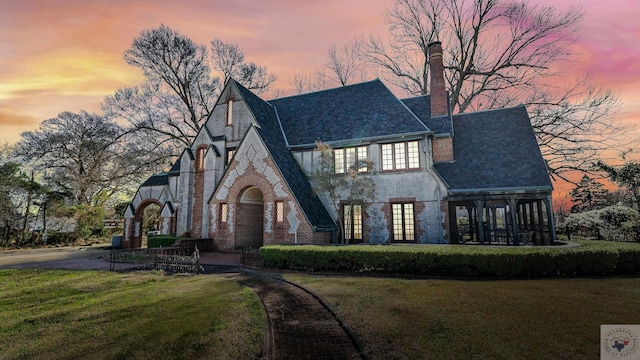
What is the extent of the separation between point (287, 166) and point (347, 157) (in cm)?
432

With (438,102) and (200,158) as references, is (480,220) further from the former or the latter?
(200,158)

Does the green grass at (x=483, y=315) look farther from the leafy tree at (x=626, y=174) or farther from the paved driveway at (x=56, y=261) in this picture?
the leafy tree at (x=626, y=174)

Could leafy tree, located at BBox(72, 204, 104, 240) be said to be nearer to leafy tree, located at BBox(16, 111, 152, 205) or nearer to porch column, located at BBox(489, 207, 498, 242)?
leafy tree, located at BBox(16, 111, 152, 205)

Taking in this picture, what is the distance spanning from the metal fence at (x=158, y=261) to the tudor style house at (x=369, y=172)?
4394 mm

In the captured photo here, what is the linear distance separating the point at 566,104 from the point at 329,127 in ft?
64.7

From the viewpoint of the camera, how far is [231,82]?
23.2 metres

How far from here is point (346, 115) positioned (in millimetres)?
22469

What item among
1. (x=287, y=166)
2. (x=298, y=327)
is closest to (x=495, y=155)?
(x=287, y=166)

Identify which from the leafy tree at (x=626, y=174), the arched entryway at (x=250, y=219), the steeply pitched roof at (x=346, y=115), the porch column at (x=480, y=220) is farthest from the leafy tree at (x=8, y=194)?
the leafy tree at (x=626, y=174)

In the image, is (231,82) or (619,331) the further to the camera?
(231,82)

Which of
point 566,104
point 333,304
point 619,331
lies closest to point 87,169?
point 333,304

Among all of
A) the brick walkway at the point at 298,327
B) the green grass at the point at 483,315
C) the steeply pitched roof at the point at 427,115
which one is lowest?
the brick walkway at the point at 298,327

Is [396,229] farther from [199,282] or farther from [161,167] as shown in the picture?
[161,167]

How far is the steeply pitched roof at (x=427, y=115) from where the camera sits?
19.3 m
